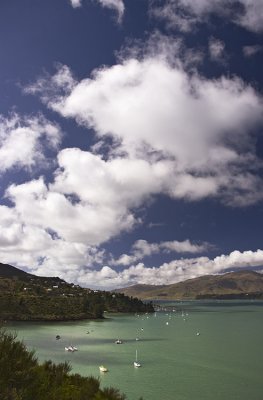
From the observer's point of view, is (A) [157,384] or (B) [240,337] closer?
(A) [157,384]

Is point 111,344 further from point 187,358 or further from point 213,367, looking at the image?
point 213,367

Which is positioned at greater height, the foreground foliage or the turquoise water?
the foreground foliage

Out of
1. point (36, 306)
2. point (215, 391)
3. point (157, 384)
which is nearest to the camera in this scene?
point (215, 391)

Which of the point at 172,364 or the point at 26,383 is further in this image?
the point at 172,364

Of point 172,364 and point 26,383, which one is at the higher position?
point 26,383

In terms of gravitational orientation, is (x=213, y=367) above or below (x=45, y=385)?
below

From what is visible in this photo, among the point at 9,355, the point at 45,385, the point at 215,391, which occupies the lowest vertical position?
the point at 215,391

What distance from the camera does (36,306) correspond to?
182 metres

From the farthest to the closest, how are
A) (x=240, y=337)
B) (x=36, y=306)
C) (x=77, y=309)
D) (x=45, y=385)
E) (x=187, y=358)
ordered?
(x=77, y=309) < (x=36, y=306) < (x=240, y=337) < (x=187, y=358) < (x=45, y=385)

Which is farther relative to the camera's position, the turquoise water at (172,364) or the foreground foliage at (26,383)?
the turquoise water at (172,364)

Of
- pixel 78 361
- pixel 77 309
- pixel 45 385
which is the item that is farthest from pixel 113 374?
pixel 77 309

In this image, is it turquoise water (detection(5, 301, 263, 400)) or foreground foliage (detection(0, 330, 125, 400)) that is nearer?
foreground foliage (detection(0, 330, 125, 400))

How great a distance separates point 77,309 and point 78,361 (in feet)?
433

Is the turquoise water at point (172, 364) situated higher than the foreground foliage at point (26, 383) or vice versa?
the foreground foliage at point (26, 383)
